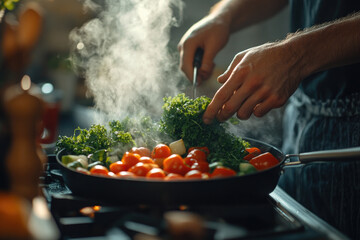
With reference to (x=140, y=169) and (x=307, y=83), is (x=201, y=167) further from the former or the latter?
(x=307, y=83)

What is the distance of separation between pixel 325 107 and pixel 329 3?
0.47 m

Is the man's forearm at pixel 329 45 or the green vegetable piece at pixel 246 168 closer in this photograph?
the green vegetable piece at pixel 246 168

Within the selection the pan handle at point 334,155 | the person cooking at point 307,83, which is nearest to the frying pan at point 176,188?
the pan handle at point 334,155

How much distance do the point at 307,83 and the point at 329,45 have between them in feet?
1.37

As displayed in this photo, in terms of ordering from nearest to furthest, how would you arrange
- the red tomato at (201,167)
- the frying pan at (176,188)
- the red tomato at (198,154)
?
the frying pan at (176,188), the red tomato at (201,167), the red tomato at (198,154)

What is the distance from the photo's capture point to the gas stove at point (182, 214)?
2.45 ft

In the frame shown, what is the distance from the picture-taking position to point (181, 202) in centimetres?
97

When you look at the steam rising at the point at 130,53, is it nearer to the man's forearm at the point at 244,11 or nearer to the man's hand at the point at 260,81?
the man's forearm at the point at 244,11

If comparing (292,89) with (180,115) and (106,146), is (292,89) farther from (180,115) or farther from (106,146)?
(106,146)

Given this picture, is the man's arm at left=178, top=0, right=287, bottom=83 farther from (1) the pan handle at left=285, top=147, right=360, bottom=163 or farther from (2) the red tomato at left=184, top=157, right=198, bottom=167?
(1) the pan handle at left=285, top=147, right=360, bottom=163

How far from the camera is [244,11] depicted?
2.02 metres

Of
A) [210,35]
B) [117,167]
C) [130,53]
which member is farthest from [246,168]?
[130,53]

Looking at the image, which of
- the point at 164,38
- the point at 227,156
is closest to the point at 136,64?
the point at 164,38

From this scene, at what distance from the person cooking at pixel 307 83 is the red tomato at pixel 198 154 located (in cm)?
14
